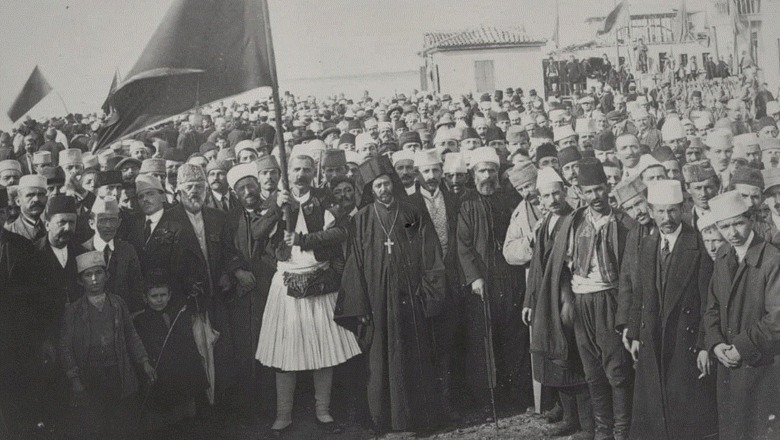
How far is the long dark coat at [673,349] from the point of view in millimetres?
4289

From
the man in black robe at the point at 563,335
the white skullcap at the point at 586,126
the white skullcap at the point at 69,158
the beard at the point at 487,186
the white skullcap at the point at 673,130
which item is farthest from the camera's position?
the white skullcap at the point at 586,126

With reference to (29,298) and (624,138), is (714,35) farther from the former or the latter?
(29,298)

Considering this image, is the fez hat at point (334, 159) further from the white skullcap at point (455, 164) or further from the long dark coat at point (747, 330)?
the long dark coat at point (747, 330)

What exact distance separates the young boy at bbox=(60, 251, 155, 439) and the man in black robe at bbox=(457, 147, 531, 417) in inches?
87.2

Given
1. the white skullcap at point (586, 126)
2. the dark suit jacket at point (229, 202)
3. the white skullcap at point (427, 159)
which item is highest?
the white skullcap at point (586, 126)

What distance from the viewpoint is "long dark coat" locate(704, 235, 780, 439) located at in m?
4.02

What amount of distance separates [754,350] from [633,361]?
69cm

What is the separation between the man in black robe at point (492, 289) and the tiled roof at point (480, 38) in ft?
3.86

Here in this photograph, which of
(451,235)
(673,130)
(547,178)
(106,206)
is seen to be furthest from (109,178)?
(673,130)

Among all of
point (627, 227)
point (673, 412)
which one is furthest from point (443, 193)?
point (673, 412)

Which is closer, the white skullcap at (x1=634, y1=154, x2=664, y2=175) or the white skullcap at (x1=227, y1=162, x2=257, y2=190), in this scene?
Answer: the white skullcap at (x1=634, y1=154, x2=664, y2=175)

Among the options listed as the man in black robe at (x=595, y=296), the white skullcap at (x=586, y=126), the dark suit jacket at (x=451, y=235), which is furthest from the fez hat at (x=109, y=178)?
the white skullcap at (x=586, y=126)

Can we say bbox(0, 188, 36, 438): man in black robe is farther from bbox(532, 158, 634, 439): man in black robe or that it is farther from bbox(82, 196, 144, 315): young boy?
bbox(532, 158, 634, 439): man in black robe

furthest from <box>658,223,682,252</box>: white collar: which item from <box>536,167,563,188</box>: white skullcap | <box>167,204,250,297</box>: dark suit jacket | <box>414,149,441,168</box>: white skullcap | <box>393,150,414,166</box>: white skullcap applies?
<box>167,204,250,297</box>: dark suit jacket
